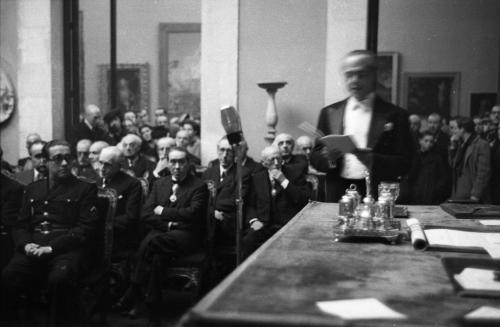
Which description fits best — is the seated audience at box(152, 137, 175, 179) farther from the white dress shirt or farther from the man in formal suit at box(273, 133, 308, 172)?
the white dress shirt

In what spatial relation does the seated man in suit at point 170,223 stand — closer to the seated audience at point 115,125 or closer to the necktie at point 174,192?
the necktie at point 174,192

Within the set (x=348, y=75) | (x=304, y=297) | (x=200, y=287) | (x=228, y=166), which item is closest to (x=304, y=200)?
(x=228, y=166)

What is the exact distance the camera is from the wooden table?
158cm

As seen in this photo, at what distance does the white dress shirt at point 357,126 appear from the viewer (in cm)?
385

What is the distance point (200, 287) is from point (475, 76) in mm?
8905

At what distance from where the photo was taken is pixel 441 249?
97.0 inches

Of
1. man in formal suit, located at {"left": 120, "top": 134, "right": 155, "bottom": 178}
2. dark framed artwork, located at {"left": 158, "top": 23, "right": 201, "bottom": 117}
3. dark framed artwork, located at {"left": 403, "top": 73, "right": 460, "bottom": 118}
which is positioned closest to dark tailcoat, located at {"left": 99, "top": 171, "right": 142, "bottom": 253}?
man in formal suit, located at {"left": 120, "top": 134, "right": 155, "bottom": 178}

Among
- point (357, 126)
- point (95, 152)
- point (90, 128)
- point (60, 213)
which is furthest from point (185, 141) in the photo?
point (357, 126)

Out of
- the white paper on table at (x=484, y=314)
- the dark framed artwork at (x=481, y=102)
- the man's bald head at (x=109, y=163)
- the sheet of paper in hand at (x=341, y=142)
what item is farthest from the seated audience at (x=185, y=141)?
the dark framed artwork at (x=481, y=102)

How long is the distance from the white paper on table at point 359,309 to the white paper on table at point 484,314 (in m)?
0.17

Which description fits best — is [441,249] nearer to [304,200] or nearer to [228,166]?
[304,200]

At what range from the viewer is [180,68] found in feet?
45.5

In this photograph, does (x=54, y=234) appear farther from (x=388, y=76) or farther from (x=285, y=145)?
(x=388, y=76)

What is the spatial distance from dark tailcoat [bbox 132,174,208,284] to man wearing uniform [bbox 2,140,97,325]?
49 cm
